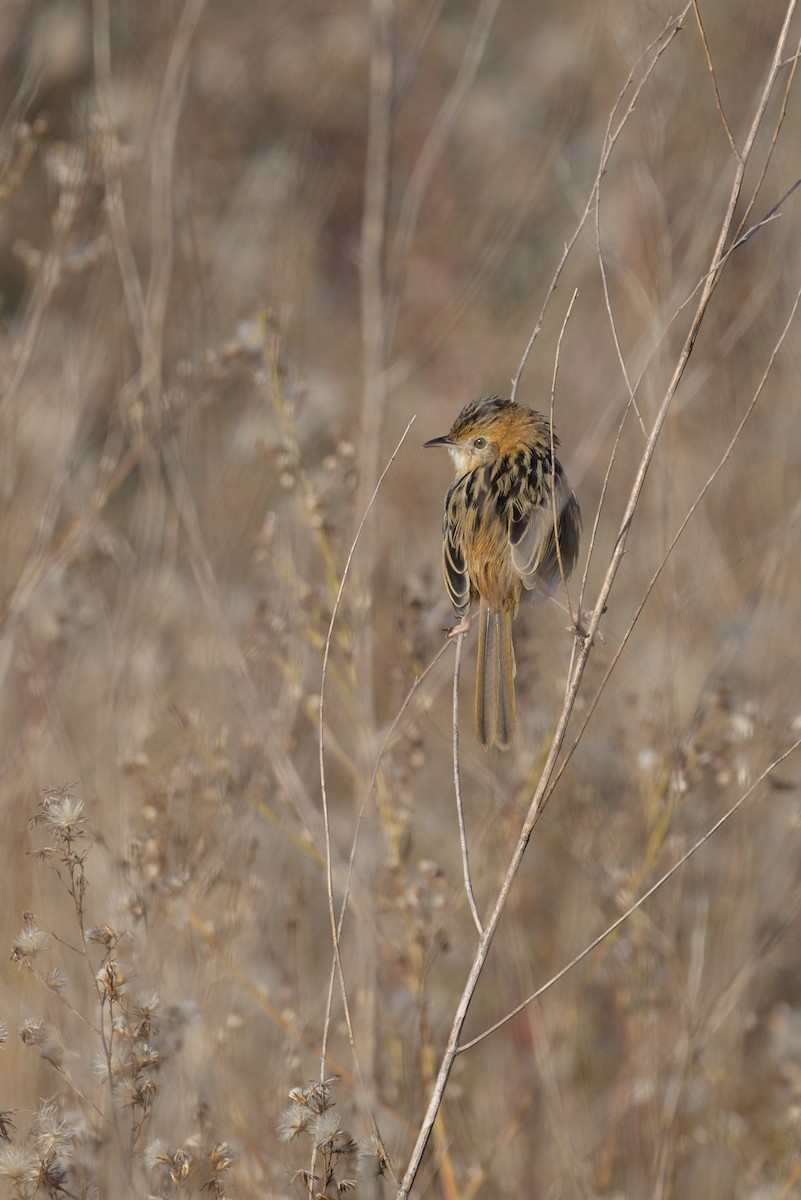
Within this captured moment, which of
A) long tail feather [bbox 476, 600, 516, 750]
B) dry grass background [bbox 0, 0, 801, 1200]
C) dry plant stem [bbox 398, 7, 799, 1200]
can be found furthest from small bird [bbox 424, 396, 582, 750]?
dry plant stem [bbox 398, 7, 799, 1200]

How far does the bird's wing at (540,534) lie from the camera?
3508 mm

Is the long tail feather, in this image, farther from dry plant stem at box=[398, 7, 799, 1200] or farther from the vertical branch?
dry plant stem at box=[398, 7, 799, 1200]

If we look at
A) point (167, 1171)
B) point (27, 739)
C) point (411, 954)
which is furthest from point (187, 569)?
point (167, 1171)

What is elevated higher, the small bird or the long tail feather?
the small bird

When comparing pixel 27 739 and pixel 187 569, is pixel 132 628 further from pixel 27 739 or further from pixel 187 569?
pixel 187 569

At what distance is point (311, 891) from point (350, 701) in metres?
2.74

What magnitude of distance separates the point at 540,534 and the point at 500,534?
15 cm

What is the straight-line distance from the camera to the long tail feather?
328cm

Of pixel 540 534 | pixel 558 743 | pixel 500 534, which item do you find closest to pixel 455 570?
pixel 500 534

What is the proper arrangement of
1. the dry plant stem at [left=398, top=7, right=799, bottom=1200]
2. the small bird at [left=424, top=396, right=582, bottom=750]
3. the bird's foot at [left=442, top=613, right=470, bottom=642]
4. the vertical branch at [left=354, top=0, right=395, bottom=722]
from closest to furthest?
the dry plant stem at [left=398, top=7, right=799, bottom=1200]
the bird's foot at [left=442, top=613, right=470, bottom=642]
the small bird at [left=424, top=396, right=582, bottom=750]
the vertical branch at [left=354, top=0, right=395, bottom=722]

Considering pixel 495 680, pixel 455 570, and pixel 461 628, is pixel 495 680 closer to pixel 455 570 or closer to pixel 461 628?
pixel 461 628

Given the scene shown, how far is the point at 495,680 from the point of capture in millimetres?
3412

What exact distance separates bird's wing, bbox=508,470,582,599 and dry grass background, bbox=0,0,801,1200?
329mm

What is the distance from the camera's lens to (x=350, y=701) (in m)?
3.48
